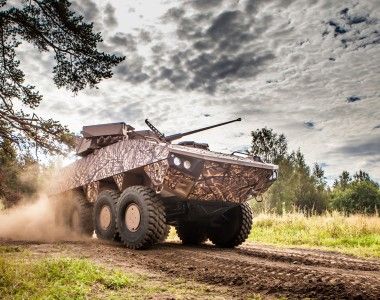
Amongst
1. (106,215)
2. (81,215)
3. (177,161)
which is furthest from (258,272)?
(81,215)

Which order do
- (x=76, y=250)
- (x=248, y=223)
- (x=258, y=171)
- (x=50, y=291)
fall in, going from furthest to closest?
(x=248, y=223) → (x=258, y=171) → (x=76, y=250) → (x=50, y=291)

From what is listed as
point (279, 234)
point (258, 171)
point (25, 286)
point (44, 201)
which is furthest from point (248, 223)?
point (44, 201)

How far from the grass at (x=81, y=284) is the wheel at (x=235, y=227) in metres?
4.30

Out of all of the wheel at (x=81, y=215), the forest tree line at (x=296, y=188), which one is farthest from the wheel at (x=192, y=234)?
the forest tree line at (x=296, y=188)

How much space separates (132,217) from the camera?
7.44 meters

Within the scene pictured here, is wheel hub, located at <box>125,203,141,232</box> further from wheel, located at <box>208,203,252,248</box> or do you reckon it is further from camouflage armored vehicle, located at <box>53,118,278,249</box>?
wheel, located at <box>208,203,252,248</box>

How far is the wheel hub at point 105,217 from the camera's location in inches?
338

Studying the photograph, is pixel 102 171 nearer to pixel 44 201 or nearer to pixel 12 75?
pixel 12 75

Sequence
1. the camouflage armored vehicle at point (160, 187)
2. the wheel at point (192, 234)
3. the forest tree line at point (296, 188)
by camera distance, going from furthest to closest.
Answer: the forest tree line at point (296, 188), the wheel at point (192, 234), the camouflage armored vehicle at point (160, 187)

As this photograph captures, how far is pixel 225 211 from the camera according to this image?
8266 mm

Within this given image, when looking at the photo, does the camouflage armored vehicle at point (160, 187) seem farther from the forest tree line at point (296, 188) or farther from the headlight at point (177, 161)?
the forest tree line at point (296, 188)

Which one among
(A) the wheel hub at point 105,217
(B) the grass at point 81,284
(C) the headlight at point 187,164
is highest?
(C) the headlight at point 187,164

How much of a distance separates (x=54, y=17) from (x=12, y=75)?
5.60 feet

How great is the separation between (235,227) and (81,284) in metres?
5.20
